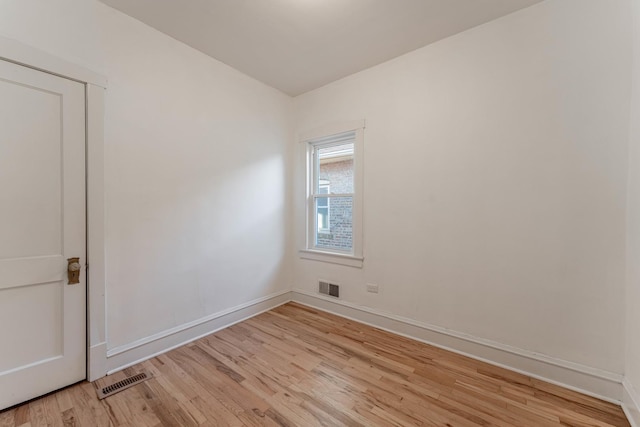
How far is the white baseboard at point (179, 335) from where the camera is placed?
211 cm

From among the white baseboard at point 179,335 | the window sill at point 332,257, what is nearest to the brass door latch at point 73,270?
the white baseboard at point 179,335

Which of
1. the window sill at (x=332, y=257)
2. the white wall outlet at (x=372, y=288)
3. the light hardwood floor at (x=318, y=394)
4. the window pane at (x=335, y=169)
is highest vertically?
the window pane at (x=335, y=169)

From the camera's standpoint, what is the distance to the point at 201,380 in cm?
200

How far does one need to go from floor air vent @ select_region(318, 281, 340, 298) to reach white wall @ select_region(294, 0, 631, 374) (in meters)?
0.39

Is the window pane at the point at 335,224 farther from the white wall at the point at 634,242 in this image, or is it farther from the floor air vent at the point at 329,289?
the white wall at the point at 634,242

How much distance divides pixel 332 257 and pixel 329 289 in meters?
0.41

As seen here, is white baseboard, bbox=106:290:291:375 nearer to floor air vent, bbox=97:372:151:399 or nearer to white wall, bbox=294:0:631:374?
floor air vent, bbox=97:372:151:399

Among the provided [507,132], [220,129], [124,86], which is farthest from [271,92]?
[507,132]

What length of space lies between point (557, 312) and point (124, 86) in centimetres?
388

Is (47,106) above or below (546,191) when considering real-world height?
above

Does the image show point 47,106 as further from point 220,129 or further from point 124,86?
point 220,129

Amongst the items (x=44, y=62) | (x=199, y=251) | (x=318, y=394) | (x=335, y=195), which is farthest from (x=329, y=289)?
(x=44, y=62)

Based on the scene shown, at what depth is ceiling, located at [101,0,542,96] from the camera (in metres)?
2.04

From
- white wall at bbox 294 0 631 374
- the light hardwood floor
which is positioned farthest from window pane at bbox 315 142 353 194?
the light hardwood floor
